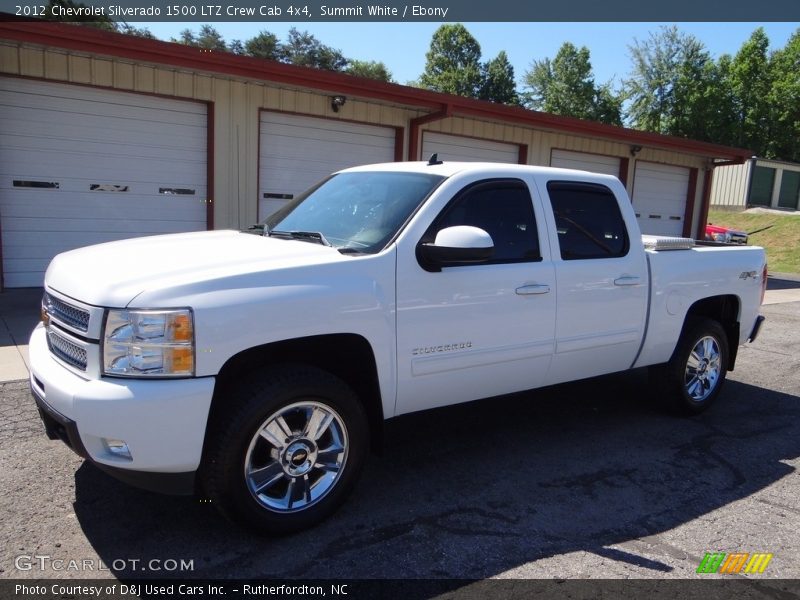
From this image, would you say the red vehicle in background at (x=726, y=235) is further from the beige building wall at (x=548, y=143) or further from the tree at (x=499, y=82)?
the tree at (x=499, y=82)

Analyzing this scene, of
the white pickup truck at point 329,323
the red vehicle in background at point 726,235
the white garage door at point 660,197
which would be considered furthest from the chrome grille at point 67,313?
the red vehicle in background at point 726,235

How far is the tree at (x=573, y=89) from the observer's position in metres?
64.4

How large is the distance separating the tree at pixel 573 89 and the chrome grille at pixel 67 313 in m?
65.5

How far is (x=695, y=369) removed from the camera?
17.8 feet

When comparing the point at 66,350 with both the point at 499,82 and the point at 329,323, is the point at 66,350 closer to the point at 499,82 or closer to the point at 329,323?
the point at 329,323

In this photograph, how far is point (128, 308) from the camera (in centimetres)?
283

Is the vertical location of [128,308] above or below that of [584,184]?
below

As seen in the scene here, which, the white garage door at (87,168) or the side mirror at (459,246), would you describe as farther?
the white garage door at (87,168)

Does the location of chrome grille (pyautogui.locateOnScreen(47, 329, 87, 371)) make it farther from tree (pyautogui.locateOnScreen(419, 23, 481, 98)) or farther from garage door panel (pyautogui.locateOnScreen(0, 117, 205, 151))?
tree (pyautogui.locateOnScreen(419, 23, 481, 98))

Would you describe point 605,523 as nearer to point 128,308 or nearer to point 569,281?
point 569,281

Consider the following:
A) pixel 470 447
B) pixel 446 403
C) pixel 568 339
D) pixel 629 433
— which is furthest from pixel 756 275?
pixel 446 403

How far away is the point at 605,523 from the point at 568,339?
124 cm

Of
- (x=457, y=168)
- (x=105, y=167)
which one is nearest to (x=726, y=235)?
(x=105, y=167)

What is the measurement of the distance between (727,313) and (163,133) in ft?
27.3
